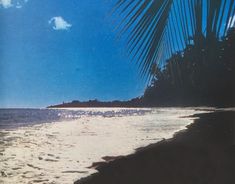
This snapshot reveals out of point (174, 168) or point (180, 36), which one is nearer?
point (180, 36)

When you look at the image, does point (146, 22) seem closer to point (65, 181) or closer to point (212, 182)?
point (212, 182)

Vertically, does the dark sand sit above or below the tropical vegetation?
below

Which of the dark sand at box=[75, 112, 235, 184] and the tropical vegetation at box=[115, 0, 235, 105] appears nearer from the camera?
the tropical vegetation at box=[115, 0, 235, 105]

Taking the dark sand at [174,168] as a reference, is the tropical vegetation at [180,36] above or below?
above

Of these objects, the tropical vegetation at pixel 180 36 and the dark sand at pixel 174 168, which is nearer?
the tropical vegetation at pixel 180 36

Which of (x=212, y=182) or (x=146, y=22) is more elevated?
(x=146, y=22)

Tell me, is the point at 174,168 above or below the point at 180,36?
below

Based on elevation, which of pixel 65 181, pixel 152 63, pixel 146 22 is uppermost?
pixel 146 22

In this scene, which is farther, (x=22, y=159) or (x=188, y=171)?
(x=22, y=159)

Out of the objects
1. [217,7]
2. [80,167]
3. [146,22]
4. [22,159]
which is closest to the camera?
[217,7]

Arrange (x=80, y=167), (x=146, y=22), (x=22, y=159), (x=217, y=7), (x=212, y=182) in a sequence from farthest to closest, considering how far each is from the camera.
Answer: (x=22, y=159)
(x=80, y=167)
(x=212, y=182)
(x=146, y=22)
(x=217, y=7)

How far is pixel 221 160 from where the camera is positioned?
182 inches

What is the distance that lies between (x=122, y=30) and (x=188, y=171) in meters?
3.66

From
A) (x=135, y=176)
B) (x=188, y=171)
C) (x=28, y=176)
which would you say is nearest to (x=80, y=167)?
(x=28, y=176)
